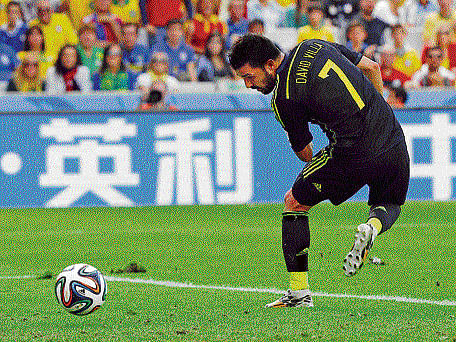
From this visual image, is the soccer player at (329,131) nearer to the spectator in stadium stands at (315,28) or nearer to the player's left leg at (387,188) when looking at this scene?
the player's left leg at (387,188)

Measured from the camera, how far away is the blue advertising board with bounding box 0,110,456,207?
11953 mm

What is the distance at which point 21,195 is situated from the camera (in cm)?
1190

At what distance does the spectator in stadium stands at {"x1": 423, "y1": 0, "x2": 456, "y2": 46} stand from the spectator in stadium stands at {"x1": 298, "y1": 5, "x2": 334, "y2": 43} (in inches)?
82.1

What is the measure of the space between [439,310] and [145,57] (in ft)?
31.9

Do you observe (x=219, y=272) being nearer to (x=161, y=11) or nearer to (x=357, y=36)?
(x=357, y=36)

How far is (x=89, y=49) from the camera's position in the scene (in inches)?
554

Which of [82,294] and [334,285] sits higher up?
[82,294]

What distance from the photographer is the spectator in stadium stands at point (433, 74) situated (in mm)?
14383

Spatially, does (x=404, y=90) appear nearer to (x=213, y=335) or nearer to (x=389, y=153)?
(x=389, y=153)

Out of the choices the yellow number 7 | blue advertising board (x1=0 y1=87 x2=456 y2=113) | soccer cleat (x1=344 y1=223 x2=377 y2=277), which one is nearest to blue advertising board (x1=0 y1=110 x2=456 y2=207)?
blue advertising board (x1=0 y1=87 x2=456 y2=113)

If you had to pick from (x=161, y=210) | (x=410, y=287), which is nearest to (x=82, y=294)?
(x=410, y=287)

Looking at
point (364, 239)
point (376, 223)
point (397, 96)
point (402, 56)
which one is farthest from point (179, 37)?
point (364, 239)

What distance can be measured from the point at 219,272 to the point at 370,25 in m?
9.34

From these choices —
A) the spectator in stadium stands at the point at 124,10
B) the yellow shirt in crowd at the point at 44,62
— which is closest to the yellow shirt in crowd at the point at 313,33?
the spectator in stadium stands at the point at 124,10
